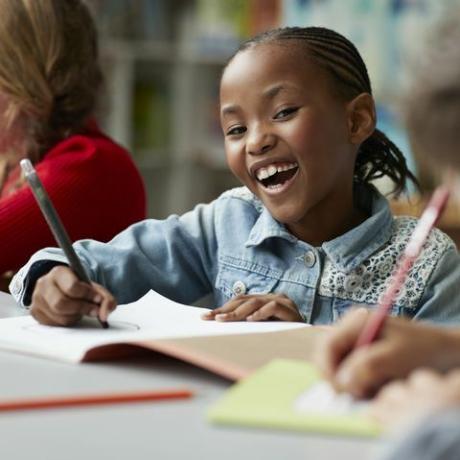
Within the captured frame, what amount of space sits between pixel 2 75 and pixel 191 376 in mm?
917

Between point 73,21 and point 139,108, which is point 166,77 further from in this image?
point 73,21

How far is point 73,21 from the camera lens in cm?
166

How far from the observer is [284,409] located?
70 cm

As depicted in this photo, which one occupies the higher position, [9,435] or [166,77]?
[9,435]

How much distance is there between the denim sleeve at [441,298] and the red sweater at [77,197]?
0.65 m

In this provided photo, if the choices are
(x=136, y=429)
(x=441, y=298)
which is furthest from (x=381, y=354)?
(x=441, y=298)

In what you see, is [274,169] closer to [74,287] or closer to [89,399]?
[74,287]

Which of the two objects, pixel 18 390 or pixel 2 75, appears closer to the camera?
pixel 18 390

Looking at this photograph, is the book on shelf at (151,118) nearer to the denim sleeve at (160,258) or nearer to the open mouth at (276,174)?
the denim sleeve at (160,258)

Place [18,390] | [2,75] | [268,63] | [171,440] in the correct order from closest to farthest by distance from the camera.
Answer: [171,440] → [18,390] → [268,63] → [2,75]

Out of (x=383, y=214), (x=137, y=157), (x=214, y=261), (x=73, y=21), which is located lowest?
(x=137, y=157)

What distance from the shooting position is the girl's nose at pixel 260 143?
1.19m

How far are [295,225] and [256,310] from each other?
0.80 ft

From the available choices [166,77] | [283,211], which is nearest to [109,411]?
[283,211]
